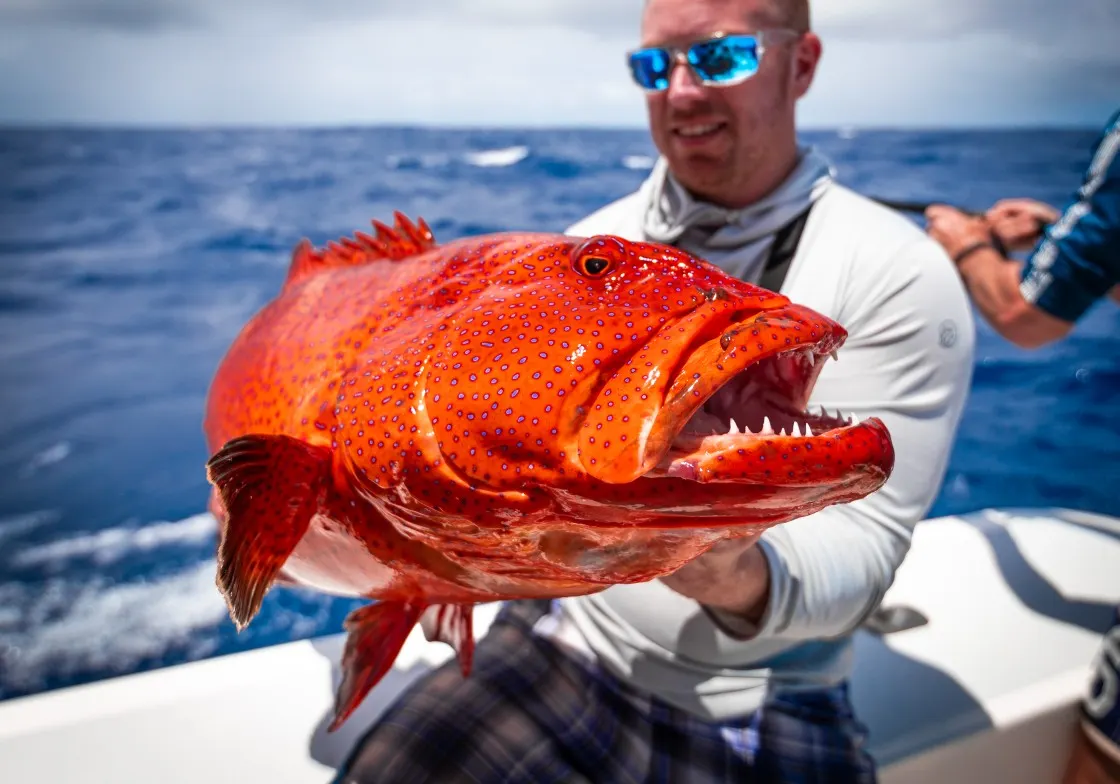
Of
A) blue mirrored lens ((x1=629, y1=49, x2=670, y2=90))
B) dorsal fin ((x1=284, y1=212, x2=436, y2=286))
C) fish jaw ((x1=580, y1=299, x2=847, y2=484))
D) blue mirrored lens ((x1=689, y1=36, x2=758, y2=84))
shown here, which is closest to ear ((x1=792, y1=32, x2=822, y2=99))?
blue mirrored lens ((x1=689, y1=36, x2=758, y2=84))

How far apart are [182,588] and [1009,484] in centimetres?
836

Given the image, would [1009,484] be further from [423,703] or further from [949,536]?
[423,703]

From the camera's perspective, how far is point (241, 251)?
11.7 m

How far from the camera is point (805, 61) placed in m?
1.78

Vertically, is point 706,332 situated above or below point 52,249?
above

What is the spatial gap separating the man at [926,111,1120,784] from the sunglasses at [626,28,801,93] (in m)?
1.53

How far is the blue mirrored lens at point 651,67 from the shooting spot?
5.40ft

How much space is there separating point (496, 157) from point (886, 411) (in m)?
15.8

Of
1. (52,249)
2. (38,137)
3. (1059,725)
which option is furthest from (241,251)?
(1059,725)

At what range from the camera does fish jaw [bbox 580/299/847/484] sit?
0.57 m

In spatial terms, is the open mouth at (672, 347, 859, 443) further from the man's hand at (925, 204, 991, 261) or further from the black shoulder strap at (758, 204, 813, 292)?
the man's hand at (925, 204, 991, 261)

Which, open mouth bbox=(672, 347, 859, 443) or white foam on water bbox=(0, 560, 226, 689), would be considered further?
white foam on water bbox=(0, 560, 226, 689)

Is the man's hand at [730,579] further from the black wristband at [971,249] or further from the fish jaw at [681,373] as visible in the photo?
the black wristband at [971,249]

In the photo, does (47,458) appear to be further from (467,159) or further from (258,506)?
(467,159)
